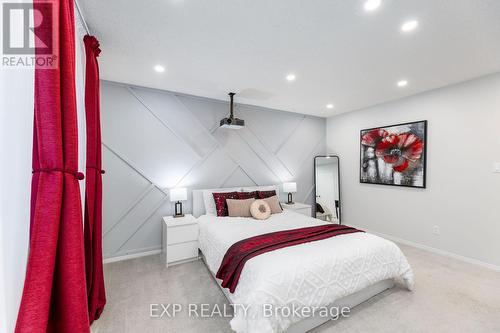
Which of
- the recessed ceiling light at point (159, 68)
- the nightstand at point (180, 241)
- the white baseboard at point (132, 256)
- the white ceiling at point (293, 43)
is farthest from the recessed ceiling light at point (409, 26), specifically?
the white baseboard at point (132, 256)

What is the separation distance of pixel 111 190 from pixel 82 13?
2207 millimetres

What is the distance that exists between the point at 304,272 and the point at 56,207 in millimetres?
1684

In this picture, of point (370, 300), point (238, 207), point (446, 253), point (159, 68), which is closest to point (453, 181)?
point (446, 253)

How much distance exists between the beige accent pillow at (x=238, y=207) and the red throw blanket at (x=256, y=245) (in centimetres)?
94

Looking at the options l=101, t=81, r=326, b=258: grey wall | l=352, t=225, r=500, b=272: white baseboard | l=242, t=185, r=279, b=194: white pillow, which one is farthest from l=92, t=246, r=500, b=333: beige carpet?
l=242, t=185, r=279, b=194: white pillow

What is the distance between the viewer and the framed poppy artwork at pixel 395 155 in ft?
11.6

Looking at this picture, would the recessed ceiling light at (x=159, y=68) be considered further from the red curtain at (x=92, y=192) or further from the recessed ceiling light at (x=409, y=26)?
the recessed ceiling light at (x=409, y=26)

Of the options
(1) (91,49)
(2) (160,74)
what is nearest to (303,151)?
(2) (160,74)

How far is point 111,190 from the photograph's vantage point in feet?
10.2

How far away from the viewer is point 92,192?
1858 mm

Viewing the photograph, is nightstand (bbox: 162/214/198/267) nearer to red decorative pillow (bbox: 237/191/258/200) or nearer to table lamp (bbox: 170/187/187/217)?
table lamp (bbox: 170/187/187/217)

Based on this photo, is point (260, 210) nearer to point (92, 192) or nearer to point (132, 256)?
point (132, 256)

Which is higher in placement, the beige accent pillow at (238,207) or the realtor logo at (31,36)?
the realtor logo at (31,36)

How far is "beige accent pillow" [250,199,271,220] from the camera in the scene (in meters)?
3.22
